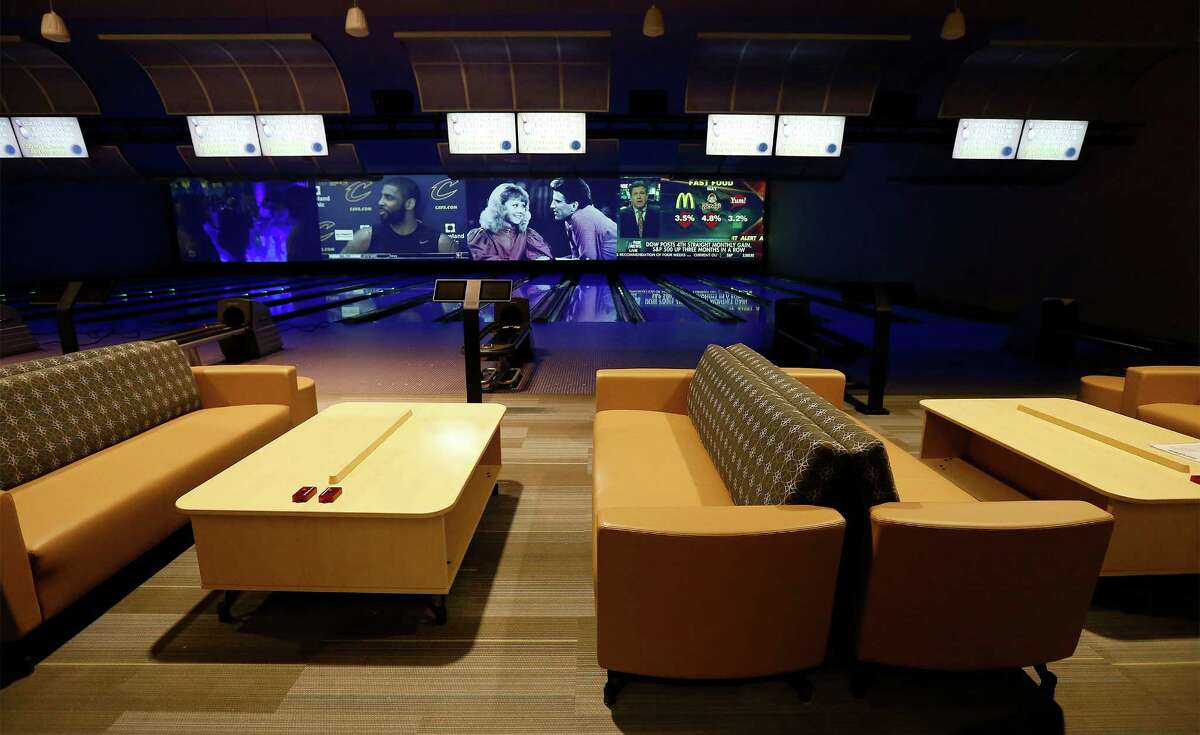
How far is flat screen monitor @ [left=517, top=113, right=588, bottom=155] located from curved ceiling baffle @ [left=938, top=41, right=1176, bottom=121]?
393 cm

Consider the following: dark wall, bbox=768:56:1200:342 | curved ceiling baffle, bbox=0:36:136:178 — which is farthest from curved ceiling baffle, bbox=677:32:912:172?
curved ceiling baffle, bbox=0:36:136:178

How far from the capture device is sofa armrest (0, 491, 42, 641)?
1.58m

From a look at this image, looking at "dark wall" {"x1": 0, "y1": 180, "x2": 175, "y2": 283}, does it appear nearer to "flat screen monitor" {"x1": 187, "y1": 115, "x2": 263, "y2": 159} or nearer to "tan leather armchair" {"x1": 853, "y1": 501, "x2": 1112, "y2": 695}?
"flat screen monitor" {"x1": 187, "y1": 115, "x2": 263, "y2": 159}

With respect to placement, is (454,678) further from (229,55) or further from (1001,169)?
(1001,169)

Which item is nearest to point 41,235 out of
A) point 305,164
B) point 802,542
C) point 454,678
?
point 305,164

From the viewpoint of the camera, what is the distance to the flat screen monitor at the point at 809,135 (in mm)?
6379

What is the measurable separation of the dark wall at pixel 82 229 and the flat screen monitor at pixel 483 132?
10.0 metres

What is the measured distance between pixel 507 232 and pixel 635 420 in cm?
1196

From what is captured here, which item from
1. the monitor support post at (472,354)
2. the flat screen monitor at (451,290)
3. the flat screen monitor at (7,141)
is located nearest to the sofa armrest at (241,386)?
the flat screen monitor at (451,290)

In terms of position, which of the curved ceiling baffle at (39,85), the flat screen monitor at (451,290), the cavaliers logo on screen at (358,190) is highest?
the curved ceiling baffle at (39,85)

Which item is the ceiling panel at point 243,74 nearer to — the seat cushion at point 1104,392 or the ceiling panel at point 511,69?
the ceiling panel at point 511,69

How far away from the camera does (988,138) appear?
661 cm

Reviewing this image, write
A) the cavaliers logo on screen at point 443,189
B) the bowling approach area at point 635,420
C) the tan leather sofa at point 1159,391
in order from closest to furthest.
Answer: the bowling approach area at point 635,420 → the tan leather sofa at point 1159,391 → the cavaliers logo on screen at point 443,189

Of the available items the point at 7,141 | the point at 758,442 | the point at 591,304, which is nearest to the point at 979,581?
the point at 758,442
